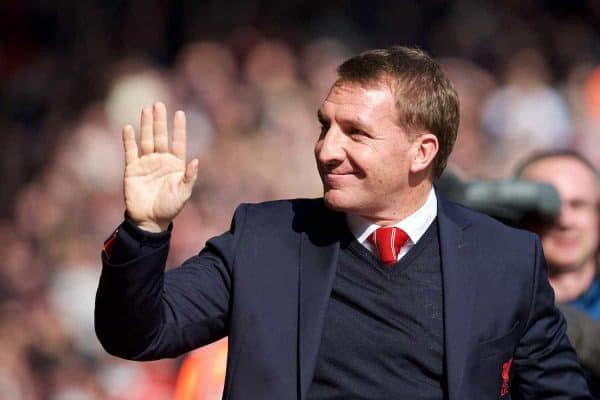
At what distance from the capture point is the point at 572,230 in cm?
392

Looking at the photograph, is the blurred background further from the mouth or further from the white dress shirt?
the mouth

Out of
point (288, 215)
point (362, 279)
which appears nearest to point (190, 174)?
point (288, 215)

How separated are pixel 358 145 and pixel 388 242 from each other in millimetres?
222

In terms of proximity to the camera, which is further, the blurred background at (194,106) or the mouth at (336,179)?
the blurred background at (194,106)

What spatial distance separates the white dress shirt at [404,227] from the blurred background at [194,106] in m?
3.42

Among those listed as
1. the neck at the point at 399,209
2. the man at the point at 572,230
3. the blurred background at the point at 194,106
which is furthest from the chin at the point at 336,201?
the blurred background at the point at 194,106

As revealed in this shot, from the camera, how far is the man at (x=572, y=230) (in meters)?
3.88

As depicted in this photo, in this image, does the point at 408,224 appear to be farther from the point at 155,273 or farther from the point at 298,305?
the point at 155,273


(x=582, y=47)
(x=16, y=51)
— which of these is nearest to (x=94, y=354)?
(x=16, y=51)

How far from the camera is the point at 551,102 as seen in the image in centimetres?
633

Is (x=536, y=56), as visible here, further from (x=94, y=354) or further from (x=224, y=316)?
(x=224, y=316)

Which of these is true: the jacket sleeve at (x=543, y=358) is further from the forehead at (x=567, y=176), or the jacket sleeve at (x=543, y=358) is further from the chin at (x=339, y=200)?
the forehead at (x=567, y=176)

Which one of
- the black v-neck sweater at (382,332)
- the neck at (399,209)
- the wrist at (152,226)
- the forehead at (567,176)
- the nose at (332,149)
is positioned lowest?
the forehead at (567,176)

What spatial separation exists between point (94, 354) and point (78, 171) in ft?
3.48
